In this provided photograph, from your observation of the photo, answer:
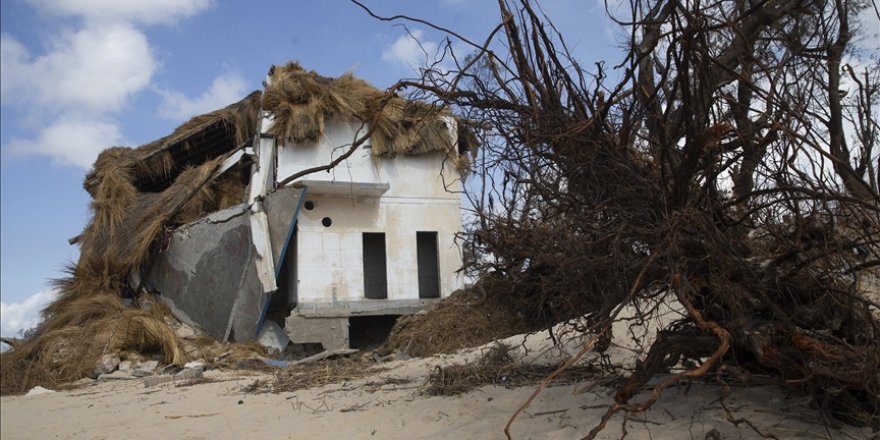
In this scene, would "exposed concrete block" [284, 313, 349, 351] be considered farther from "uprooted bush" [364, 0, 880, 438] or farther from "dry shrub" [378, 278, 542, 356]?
"uprooted bush" [364, 0, 880, 438]

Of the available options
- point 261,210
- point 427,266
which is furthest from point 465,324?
point 427,266

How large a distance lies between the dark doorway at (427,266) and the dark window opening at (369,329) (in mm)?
1059

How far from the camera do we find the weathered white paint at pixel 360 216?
39.4 feet

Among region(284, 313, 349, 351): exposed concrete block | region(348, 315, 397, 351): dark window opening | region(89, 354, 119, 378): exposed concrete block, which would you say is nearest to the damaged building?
region(284, 313, 349, 351): exposed concrete block

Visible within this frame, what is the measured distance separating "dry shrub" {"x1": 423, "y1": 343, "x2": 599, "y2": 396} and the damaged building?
6.22m

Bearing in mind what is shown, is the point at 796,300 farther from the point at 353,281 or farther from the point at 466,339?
the point at 353,281

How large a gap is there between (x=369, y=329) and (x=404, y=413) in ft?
29.0

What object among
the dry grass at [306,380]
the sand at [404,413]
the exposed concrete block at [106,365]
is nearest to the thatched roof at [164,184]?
the exposed concrete block at [106,365]

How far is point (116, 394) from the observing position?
24.2 feet

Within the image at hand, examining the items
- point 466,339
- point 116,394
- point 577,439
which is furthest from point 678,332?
point 116,394

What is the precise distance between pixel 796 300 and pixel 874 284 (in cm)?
53

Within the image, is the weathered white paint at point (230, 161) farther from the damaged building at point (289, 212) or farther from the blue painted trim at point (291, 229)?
the blue painted trim at point (291, 229)

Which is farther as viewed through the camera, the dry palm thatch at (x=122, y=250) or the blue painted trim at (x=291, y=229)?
A: the blue painted trim at (x=291, y=229)

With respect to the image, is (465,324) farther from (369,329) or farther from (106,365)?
(106,365)
